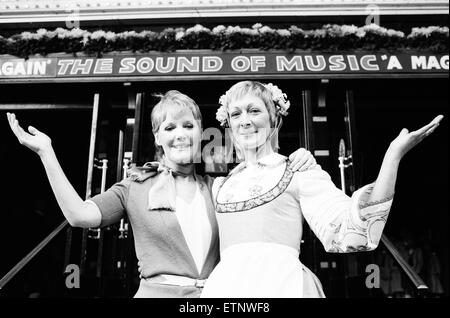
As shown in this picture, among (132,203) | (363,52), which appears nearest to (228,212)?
(132,203)

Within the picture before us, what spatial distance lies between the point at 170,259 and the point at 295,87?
3.08 m

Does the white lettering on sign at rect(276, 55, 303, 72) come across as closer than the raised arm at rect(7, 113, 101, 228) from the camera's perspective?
No

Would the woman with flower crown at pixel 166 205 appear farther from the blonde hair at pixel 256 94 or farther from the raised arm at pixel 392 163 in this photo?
the raised arm at pixel 392 163

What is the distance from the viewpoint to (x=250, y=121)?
Answer: 6.02 feet

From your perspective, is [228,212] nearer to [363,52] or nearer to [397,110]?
[363,52]

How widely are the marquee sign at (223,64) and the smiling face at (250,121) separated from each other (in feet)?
7.78

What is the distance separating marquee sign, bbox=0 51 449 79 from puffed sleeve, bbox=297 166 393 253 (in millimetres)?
2689

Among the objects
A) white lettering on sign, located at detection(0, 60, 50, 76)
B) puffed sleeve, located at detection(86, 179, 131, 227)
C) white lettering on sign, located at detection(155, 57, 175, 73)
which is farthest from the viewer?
white lettering on sign, located at detection(0, 60, 50, 76)

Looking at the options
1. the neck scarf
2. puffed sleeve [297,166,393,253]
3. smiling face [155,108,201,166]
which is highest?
smiling face [155,108,201,166]

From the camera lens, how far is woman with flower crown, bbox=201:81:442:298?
56.6 inches

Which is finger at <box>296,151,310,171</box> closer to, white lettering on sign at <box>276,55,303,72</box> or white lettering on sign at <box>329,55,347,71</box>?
white lettering on sign at <box>276,55,303,72</box>

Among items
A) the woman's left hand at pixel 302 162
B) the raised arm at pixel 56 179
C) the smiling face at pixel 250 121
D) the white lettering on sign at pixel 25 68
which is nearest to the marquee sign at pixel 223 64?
the white lettering on sign at pixel 25 68

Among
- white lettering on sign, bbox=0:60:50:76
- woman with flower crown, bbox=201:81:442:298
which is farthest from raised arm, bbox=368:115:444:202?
white lettering on sign, bbox=0:60:50:76

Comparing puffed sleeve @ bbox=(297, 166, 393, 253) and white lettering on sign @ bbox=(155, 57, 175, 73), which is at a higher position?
white lettering on sign @ bbox=(155, 57, 175, 73)
